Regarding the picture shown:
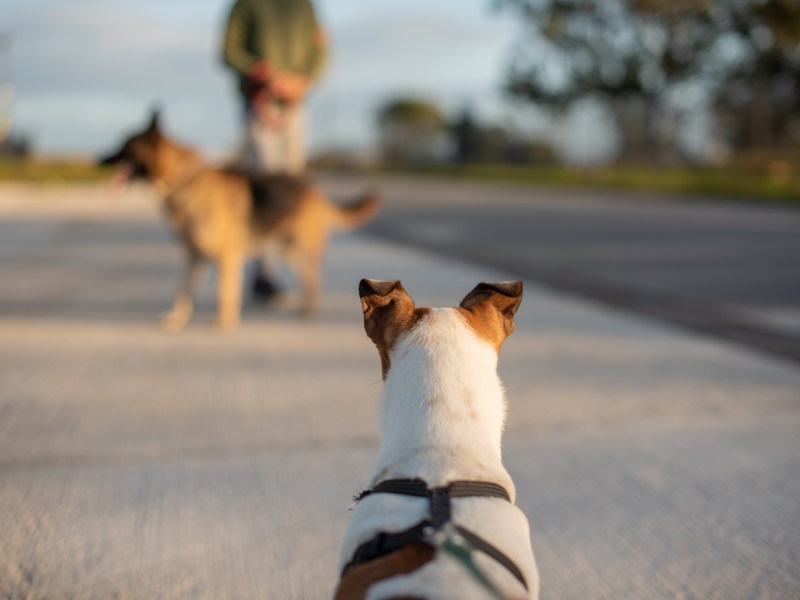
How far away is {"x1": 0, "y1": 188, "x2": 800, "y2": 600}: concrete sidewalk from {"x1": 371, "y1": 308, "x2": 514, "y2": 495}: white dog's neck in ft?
2.46

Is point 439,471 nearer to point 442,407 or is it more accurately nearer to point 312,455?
point 442,407

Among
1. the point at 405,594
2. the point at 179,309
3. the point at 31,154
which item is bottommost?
the point at 31,154

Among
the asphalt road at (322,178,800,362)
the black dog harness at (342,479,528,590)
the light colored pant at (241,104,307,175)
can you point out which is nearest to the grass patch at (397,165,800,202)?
the asphalt road at (322,178,800,362)

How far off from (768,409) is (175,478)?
263cm

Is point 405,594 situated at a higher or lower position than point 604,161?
higher

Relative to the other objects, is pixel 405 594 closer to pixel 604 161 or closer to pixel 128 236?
pixel 128 236

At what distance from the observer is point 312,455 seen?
334cm

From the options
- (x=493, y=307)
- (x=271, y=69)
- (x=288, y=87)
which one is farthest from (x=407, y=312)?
(x=271, y=69)

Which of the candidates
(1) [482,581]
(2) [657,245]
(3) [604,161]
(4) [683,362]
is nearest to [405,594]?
(1) [482,581]

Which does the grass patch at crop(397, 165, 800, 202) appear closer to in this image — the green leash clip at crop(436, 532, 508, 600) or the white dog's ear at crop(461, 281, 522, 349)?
the white dog's ear at crop(461, 281, 522, 349)

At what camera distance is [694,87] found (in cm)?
3784

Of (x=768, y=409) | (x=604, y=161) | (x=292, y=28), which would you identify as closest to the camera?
(x=768, y=409)

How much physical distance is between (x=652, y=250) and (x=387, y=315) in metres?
8.50

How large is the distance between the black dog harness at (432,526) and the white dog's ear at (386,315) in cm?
38
